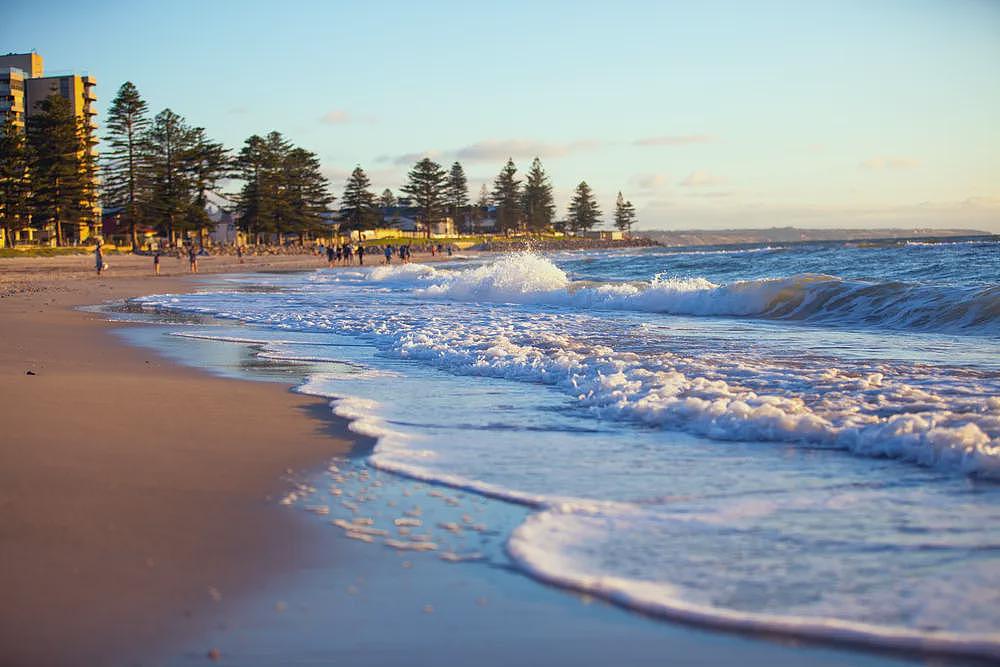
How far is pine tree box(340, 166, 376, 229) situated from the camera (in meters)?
107

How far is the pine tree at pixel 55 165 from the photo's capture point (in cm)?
6069

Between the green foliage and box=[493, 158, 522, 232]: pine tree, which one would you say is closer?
the green foliage

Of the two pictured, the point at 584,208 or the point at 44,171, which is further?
the point at 584,208

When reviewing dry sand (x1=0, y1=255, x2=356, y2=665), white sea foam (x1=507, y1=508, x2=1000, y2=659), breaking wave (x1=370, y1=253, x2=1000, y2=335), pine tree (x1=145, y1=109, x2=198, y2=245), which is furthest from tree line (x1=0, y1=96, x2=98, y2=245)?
white sea foam (x1=507, y1=508, x2=1000, y2=659)

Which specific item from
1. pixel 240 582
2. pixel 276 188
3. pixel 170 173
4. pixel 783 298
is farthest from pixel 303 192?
pixel 240 582

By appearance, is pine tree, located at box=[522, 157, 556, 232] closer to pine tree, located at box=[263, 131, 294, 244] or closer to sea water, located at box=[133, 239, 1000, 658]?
pine tree, located at box=[263, 131, 294, 244]

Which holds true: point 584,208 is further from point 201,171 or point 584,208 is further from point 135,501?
Answer: point 135,501

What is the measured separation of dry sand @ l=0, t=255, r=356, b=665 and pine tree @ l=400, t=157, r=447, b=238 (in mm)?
106878

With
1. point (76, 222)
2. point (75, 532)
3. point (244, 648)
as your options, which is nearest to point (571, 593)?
point (244, 648)

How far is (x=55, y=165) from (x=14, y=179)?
2701 mm

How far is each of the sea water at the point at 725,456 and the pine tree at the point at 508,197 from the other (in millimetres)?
121001

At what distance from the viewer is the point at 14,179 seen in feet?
198

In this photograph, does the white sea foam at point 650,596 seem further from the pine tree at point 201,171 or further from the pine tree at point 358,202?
the pine tree at point 358,202

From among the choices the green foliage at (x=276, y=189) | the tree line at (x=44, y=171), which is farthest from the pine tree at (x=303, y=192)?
the tree line at (x=44, y=171)
